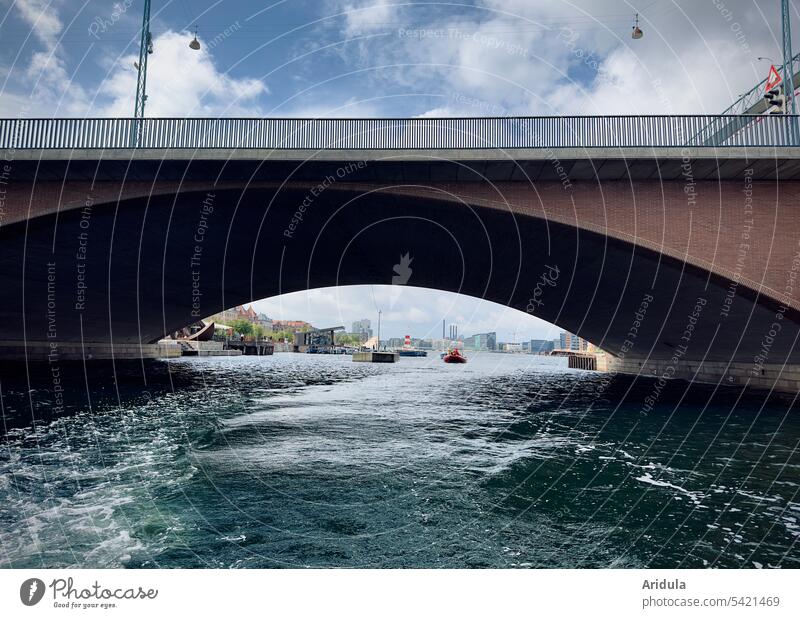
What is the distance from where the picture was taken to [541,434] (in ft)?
55.4

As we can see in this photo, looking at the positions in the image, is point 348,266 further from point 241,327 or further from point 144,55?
point 241,327

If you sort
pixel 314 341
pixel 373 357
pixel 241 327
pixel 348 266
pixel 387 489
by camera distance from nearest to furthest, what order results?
pixel 387 489, pixel 348 266, pixel 373 357, pixel 241 327, pixel 314 341

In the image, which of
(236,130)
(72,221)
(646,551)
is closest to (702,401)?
(646,551)

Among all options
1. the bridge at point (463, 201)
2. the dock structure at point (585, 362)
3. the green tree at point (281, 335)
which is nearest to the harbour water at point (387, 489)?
the bridge at point (463, 201)

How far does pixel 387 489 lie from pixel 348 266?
90.0 feet

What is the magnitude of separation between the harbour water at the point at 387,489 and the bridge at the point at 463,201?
833 centimetres

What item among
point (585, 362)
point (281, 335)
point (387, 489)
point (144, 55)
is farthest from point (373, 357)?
point (281, 335)

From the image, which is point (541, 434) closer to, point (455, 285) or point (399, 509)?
point (399, 509)

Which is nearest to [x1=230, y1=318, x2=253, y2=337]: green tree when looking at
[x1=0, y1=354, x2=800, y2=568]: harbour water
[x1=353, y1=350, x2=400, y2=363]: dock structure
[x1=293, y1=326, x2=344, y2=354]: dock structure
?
[x1=293, y1=326, x2=344, y2=354]: dock structure

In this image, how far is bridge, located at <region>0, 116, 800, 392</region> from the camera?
756 inches

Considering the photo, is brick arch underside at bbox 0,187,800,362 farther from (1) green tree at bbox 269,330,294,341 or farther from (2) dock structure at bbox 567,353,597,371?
(1) green tree at bbox 269,330,294,341

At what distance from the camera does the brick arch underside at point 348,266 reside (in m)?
22.5

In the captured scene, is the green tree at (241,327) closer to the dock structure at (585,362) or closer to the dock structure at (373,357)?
the dock structure at (373,357)

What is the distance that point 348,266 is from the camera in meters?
35.7
